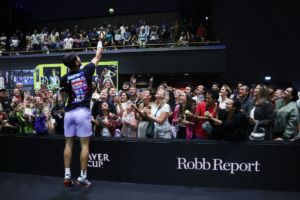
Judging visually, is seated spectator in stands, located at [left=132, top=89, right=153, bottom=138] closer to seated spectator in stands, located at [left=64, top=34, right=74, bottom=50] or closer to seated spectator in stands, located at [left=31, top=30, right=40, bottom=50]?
seated spectator in stands, located at [left=64, top=34, right=74, bottom=50]

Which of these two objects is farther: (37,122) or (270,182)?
(37,122)

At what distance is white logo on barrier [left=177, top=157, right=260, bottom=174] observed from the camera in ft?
14.9

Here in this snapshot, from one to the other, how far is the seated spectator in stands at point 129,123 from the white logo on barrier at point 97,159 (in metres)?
0.63

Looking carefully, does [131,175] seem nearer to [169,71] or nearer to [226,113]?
[226,113]

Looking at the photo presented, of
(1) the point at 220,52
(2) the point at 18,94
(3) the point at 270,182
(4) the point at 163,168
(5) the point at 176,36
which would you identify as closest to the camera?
(3) the point at 270,182

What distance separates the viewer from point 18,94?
25.9 ft

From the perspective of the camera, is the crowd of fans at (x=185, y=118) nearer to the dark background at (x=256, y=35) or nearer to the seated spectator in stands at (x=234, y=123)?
the seated spectator in stands at (x=234, y=123)

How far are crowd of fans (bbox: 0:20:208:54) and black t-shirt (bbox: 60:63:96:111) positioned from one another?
33.4ft

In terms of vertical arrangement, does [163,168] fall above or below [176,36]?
below

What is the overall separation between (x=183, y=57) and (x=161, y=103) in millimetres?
10088

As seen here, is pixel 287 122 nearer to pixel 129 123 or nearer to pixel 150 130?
pixel 150 130

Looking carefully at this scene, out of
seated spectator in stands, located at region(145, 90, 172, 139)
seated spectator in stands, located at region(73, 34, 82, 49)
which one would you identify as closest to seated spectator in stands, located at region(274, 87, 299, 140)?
seated spectator in stands, located at region(145, 90, 172, 139)

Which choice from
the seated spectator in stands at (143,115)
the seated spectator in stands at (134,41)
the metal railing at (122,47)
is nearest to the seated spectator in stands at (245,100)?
the seated spectator in stands at (143,115)

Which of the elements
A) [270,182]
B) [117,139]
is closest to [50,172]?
[117,139]
